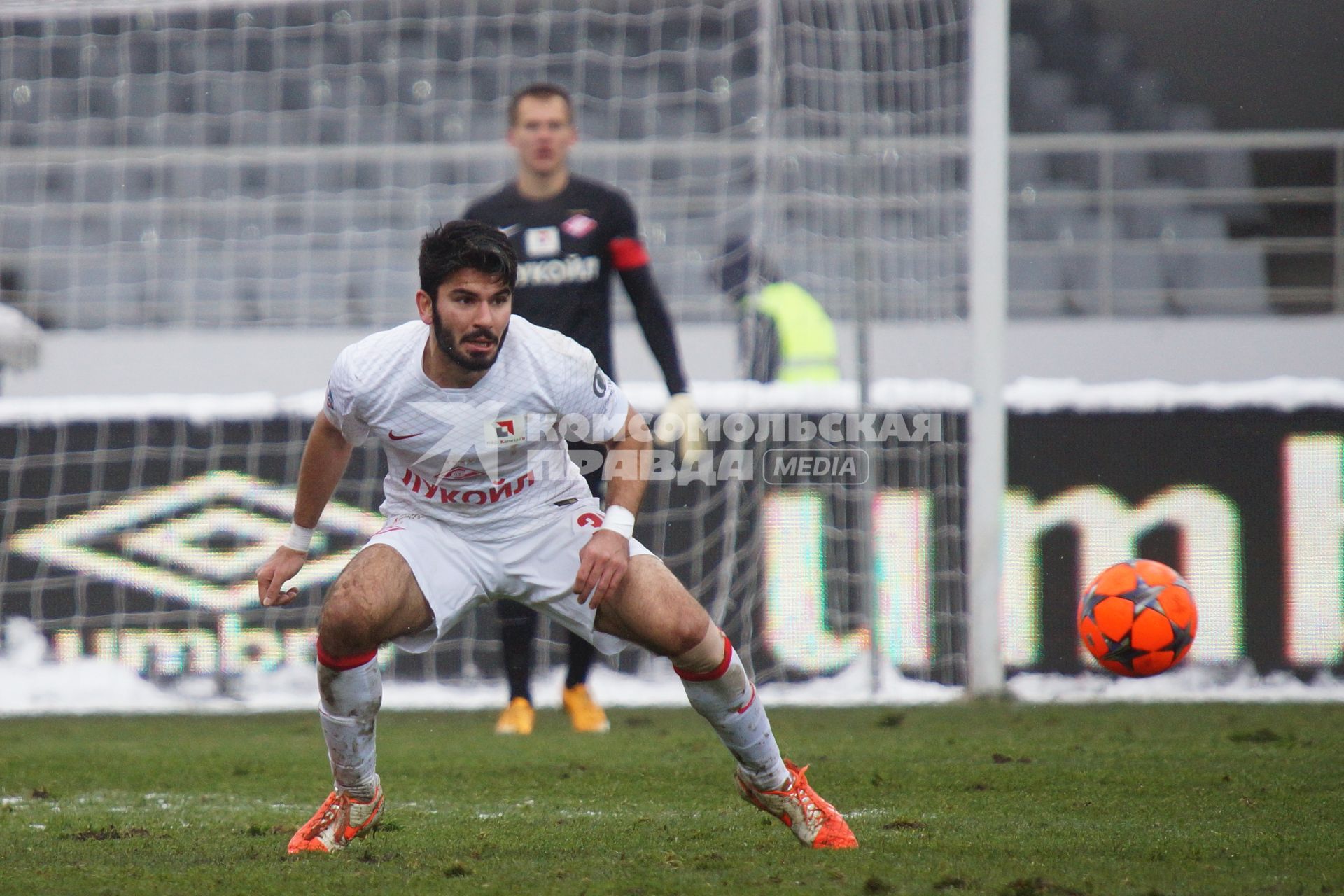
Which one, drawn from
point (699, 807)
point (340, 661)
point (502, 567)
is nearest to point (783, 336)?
point (699, 807)

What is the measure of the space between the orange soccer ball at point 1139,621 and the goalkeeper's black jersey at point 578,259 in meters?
1.67

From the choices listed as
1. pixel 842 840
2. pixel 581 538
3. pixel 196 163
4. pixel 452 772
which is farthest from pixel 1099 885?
pixel 196 163

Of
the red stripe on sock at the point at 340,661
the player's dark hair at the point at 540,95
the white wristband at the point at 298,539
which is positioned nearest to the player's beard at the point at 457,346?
the white wristband at the point at 298,539

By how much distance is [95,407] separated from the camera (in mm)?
7215

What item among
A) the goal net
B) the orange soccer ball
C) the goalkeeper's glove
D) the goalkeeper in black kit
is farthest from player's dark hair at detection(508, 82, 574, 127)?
the orange soccer ball

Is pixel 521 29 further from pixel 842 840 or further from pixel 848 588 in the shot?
pixel 842 840

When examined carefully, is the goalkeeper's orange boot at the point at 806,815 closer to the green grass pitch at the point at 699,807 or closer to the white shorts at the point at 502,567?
the green grass pitch at the point at 699,807

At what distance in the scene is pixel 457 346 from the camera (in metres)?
3.35

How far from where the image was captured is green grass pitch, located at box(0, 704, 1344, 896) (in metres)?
2.87

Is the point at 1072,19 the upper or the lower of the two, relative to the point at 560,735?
upper

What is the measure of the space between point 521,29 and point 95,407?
742 centimetres

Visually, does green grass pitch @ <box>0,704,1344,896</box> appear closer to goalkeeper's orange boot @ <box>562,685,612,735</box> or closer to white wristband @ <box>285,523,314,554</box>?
goalkeeper's orange boot @ <box>562,685,612,735</box>

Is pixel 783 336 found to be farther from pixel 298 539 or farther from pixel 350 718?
pixel 350 718

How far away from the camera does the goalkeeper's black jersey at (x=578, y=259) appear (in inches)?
211
